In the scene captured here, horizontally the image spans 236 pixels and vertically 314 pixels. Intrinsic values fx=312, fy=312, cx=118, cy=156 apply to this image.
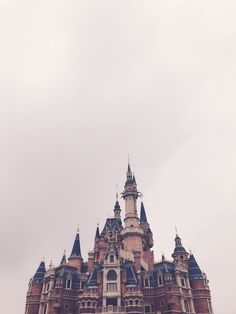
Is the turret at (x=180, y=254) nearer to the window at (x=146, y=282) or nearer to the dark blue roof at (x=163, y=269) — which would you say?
the dark blue roof at (x=163, y=269)

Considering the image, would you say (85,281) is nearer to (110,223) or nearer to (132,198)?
(110,223)

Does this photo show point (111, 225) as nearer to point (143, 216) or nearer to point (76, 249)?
point (76, 249)

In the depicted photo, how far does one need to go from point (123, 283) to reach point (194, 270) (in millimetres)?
18912

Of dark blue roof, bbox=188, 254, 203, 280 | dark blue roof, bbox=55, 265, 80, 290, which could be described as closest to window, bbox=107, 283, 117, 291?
dark blue roof, bbox=55, 265, 80, 290

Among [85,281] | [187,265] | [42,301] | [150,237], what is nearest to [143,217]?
[150,237]

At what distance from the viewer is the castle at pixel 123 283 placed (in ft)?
216

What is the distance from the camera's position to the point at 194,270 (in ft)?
247

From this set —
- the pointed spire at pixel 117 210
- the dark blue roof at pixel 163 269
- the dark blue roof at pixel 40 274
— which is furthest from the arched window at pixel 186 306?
the dark blue roof at pixel 40 274

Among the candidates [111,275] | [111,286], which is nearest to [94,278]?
[111,275]

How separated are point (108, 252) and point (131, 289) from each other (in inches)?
393

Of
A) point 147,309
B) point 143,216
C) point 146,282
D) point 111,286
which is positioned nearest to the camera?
point 111,286

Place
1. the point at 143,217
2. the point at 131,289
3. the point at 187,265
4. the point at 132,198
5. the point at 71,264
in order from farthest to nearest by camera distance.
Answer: the point at 143,217 → the point at 132,198 → the point at 71,264 → the point at 187,265 → the point at 131,289

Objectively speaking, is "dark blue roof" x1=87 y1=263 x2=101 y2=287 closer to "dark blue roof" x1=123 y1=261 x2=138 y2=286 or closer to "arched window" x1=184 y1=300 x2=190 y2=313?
"dark blue roof" x1=123 y1=261 x2=138 y2=286

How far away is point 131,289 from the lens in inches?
2579
